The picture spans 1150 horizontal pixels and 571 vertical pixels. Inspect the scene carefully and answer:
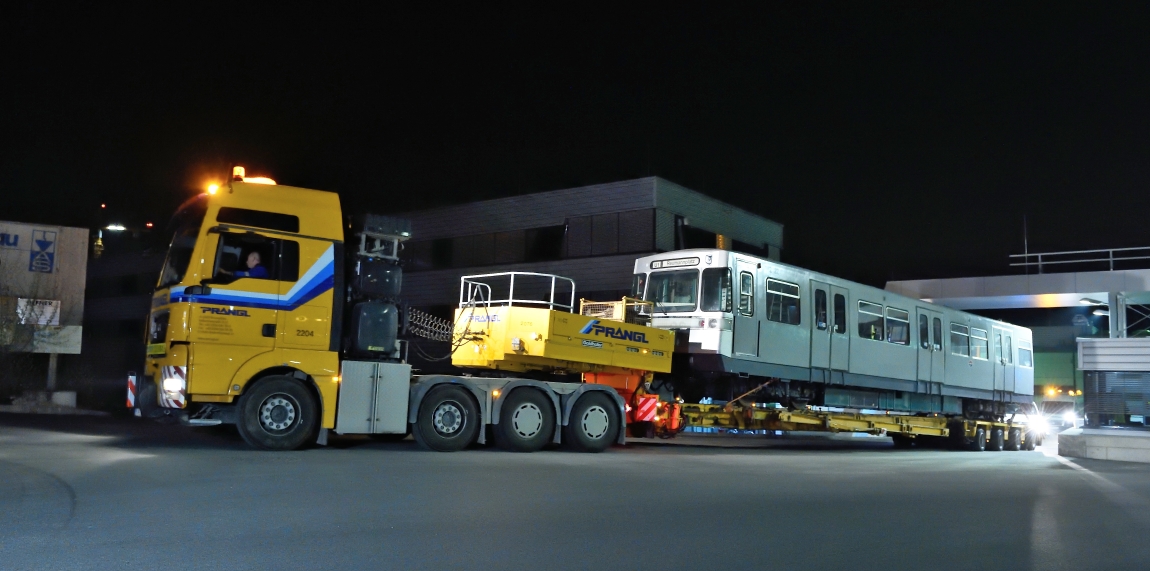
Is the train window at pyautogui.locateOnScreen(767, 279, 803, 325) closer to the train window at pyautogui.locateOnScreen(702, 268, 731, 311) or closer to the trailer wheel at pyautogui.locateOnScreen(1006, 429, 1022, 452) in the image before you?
the train window at pyautogui.locateOnScreen(702, 268, 731, 311)

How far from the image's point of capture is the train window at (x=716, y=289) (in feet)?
53.4

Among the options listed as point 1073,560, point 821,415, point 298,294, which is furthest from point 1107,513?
point 298,294

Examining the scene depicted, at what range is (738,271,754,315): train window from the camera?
16406 millimetres

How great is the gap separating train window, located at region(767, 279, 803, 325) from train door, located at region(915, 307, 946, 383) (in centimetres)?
528

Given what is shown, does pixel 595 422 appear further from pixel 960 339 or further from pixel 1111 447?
pixel 960 339

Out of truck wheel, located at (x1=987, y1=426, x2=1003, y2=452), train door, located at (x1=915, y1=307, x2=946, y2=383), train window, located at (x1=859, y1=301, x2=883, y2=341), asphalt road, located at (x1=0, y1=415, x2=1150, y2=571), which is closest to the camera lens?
asphalt road, located at (x1=0, y1=415, x2=1150, y2=571)

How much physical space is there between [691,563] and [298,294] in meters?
7.97

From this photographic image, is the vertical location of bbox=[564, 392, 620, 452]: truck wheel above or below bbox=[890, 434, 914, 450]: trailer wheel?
above

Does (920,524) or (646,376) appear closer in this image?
(920,524)

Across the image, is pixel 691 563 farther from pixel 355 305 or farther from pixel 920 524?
pixel 355 305

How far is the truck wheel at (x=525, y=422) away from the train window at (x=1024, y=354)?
18005mm

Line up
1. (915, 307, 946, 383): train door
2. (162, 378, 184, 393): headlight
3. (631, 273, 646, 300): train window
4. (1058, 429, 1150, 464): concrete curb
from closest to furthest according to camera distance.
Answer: (162, 378, 184, 393): headlight < (631, 273, 646, 300): train window < (1058, 429, 1150, 464): concrete curb < (915, 307, 946, 383): train door

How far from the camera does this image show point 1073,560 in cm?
710

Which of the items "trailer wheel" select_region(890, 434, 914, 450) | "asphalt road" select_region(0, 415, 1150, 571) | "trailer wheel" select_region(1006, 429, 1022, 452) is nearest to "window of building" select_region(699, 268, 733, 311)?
"asphalt road" select_region(0, 415, 1150, 571)
